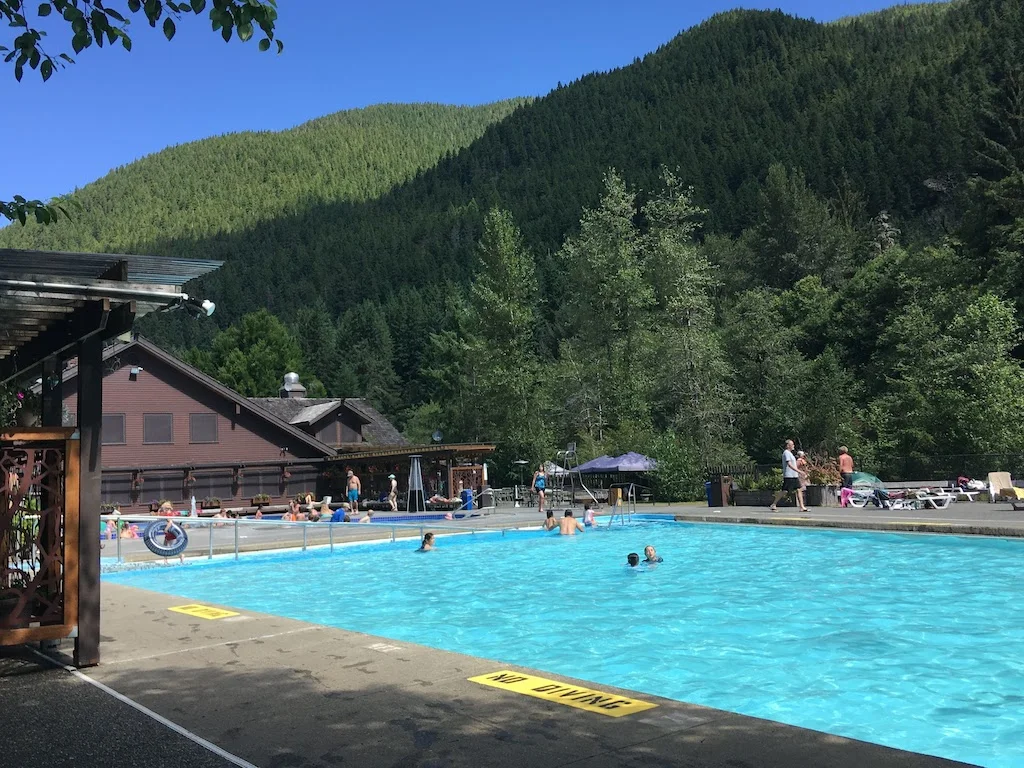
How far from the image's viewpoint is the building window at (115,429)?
117ft

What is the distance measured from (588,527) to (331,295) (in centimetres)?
11918

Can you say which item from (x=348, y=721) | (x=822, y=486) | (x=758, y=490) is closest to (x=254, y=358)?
(x=758, y=490)

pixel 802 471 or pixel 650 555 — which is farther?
pixel 802 471

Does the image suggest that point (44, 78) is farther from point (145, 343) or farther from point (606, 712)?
point (145, 343)

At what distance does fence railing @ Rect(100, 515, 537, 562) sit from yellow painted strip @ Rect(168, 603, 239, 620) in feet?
25.3

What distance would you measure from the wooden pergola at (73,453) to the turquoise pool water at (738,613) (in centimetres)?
513

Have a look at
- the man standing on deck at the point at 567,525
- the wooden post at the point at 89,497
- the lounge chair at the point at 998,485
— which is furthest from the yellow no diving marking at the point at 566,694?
the lounge chair at the point at 998,485

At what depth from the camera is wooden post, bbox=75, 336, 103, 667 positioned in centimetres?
713

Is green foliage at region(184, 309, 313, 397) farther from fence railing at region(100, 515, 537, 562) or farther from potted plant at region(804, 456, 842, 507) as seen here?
potted plant at region(804, 456, 842, 507)

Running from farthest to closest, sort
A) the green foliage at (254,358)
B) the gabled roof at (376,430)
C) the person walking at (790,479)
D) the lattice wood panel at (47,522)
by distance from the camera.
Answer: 1. the green foliage at (254,358)
2. the gabled roof at (376,430)
3. the person walking at (790,479)
4. the lattice wood panel at (47,522)

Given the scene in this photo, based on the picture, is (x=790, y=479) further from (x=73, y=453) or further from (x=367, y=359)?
(x=367, y=359)

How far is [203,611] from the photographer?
10.1 metres

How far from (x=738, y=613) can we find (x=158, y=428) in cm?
2966

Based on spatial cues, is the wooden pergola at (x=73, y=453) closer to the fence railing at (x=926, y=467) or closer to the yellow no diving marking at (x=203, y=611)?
the yellow no diving marking at (x=203, y=611)
